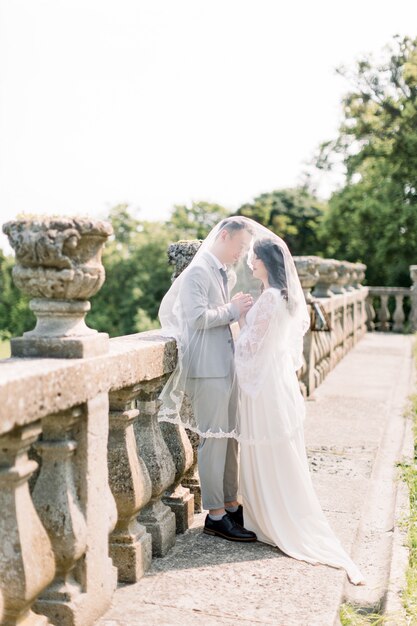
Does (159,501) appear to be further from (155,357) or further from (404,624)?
(404,624)

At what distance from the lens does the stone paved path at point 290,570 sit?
325cm

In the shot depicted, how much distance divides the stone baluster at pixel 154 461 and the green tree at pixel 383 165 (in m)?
23.7

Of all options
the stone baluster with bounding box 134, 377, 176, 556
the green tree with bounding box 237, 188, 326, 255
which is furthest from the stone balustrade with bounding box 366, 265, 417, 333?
the green tree with bounding box 237, 188, 326, 255

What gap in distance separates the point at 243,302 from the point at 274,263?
0.27m

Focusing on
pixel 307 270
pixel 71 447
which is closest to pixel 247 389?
pixel 71 447

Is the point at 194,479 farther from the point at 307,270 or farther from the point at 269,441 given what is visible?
the point at 307,270

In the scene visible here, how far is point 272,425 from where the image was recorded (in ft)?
13.5

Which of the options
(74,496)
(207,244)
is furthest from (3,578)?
(207,244)

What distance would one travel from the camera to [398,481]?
552 centimetres

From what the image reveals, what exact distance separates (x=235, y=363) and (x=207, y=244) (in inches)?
26.5

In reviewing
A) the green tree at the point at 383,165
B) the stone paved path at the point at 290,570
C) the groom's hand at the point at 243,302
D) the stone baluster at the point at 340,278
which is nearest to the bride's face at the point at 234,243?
the groom's hand at the point at 243,302

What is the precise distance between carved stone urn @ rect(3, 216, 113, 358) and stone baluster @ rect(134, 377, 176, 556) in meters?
0.81

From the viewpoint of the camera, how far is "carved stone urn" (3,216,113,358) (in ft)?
9.23

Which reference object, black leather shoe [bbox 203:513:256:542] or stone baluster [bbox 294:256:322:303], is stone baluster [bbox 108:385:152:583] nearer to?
black leather shoe [bbox 203:513:256:542]
